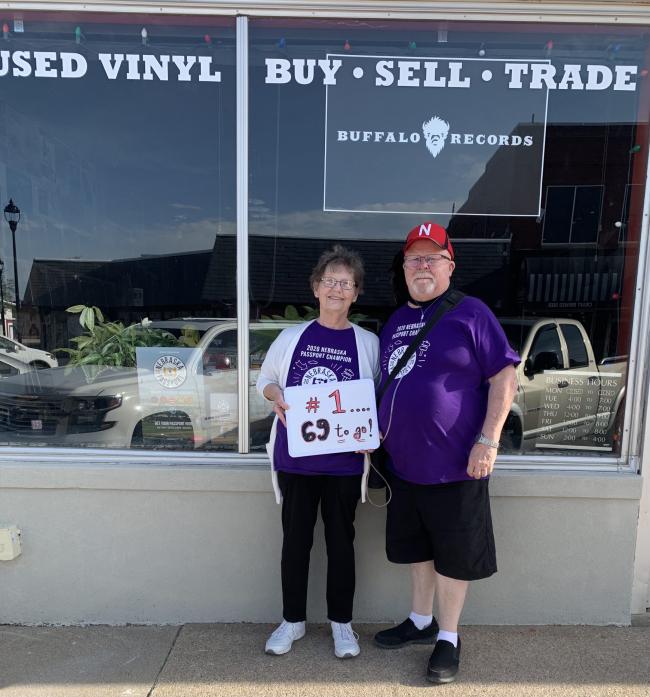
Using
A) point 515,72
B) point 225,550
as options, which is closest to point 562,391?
point 515,72

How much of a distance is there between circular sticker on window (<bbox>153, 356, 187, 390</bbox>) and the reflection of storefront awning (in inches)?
83.7

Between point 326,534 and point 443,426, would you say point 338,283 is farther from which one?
point 326,534

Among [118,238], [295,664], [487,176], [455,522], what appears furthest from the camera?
[118,238]

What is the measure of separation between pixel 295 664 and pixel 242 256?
2114 millimetres

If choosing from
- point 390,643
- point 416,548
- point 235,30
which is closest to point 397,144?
point 235,30

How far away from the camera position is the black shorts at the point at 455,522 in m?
2.31

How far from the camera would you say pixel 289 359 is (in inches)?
97.7

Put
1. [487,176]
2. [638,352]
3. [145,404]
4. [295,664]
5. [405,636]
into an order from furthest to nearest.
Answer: [145,404]
[487,176]
[638,352]
[405,636]
[295,664]

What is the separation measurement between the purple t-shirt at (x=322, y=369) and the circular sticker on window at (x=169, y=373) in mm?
929

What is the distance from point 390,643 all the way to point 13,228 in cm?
318

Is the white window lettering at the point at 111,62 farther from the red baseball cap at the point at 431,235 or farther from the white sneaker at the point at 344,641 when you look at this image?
the white sneaker at the point at 344,641

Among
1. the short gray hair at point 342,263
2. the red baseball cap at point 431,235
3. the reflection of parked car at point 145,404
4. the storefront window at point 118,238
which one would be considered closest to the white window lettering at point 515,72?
the red baseball cap at point 431,235

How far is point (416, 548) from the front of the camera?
2500 millimetres

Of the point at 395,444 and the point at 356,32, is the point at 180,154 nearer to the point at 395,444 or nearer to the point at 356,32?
the point at 356,32
